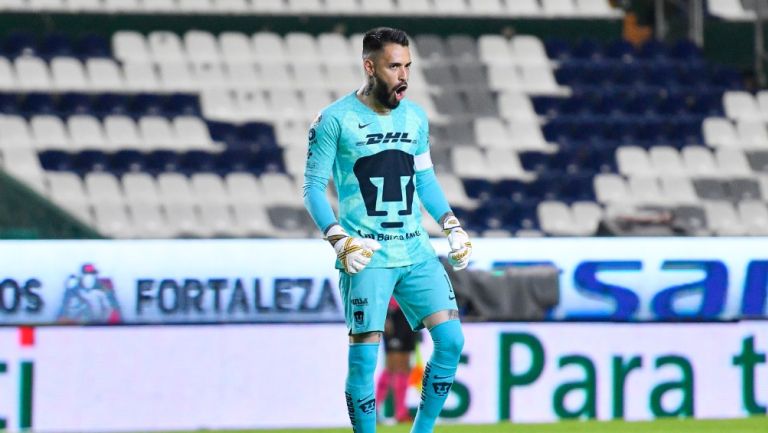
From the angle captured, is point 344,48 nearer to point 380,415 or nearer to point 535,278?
point 535,278

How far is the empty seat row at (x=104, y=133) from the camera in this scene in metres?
15.5

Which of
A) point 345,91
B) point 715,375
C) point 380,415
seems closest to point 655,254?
point 715,375

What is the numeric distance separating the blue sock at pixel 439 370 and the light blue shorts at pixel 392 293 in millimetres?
94

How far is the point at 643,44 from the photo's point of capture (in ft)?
60.8

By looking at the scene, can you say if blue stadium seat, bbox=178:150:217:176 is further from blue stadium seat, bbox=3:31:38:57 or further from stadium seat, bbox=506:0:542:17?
stadium seat, bbox=506:0:542:17

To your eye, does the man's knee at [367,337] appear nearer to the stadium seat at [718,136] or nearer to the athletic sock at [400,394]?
the athletic sock at [400,394]

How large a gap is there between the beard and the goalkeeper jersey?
0.06 meters

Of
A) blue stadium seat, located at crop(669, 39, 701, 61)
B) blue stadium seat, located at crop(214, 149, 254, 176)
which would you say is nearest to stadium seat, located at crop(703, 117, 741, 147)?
blue stadium seat, located at crop(669, 39, 701, 61)

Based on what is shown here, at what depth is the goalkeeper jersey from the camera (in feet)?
19.8

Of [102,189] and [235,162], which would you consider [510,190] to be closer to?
[235,162]

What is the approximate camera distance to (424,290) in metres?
6.14

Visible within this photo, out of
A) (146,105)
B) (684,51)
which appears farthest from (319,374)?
(684,51)

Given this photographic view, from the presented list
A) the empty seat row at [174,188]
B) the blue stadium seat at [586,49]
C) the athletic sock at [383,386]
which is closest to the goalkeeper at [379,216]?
the athletic sock at [383,386]

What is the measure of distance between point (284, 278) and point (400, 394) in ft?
7.95
